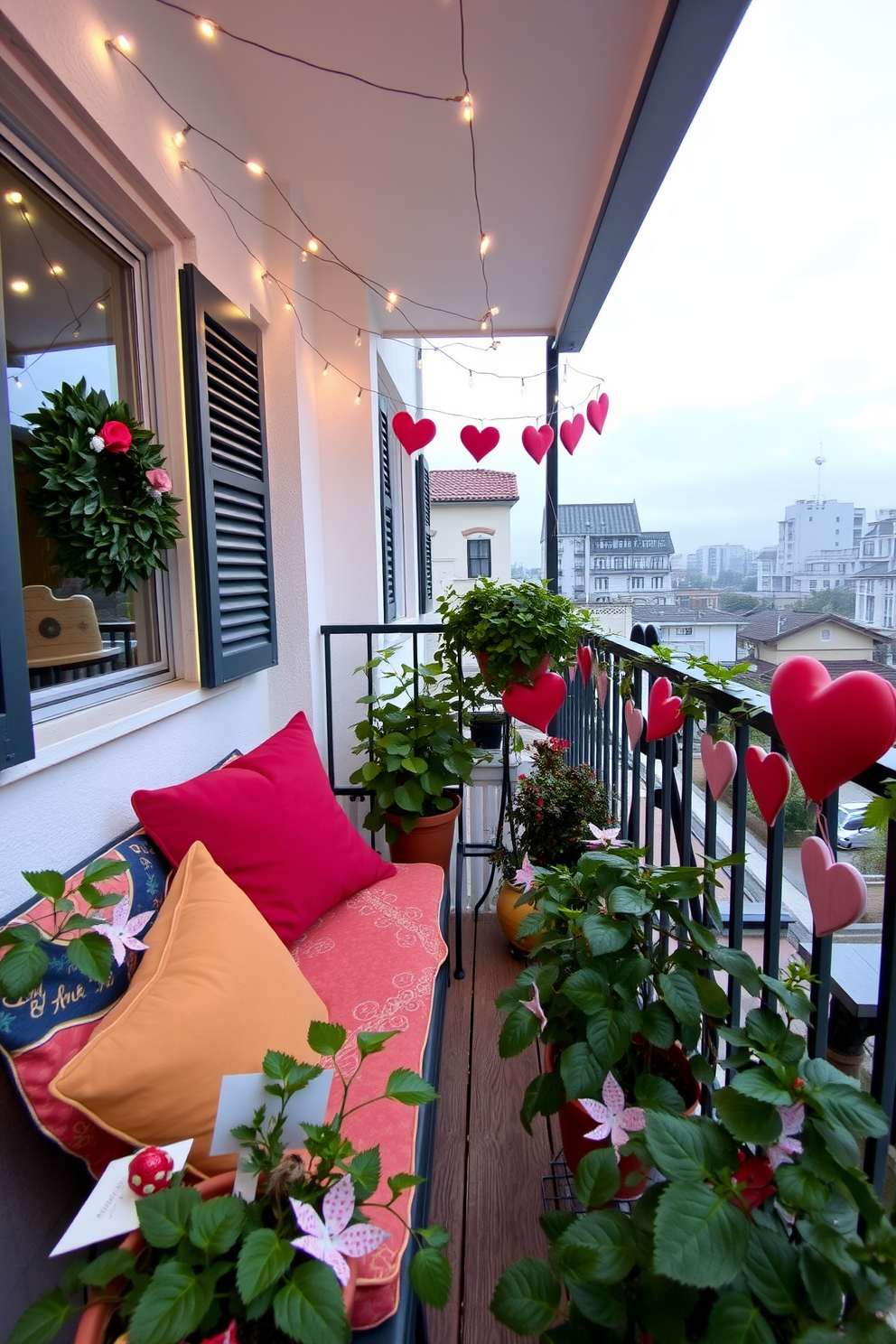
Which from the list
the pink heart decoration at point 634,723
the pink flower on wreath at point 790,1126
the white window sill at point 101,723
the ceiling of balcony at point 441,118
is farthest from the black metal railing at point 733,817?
the ceiling of balcony at point 441,118

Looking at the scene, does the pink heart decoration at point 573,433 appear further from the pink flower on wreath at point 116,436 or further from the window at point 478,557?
the window at point 478,557

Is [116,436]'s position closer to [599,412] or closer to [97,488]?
[97,488]

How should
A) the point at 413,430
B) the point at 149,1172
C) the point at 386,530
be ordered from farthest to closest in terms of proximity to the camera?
the point at 386,530, the point at 413,430, the point at 149,1172

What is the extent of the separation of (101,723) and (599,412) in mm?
2291

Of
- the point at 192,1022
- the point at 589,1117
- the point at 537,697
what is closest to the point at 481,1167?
the point at 589,1117

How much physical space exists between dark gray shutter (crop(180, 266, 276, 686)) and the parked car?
4.74 feet

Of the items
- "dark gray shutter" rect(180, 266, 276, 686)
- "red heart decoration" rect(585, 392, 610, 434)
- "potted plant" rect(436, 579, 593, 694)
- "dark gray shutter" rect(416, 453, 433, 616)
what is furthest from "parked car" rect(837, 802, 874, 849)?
"dark gray shutter" rect(416, 453, 433, 616)

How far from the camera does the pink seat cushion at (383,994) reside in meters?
0.79

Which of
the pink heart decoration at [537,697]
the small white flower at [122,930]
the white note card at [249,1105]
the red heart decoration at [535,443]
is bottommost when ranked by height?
the white note card at [249,1105]

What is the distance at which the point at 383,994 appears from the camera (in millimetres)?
1259

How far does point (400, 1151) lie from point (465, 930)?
1.54m

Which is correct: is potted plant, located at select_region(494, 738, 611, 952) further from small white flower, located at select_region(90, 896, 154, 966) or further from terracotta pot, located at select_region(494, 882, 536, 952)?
small white flower, located at select_region(90, 896, 154, 966)

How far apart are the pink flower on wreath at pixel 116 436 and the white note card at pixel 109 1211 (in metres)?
1.17

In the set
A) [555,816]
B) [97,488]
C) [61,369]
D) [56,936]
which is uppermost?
[61,369]
